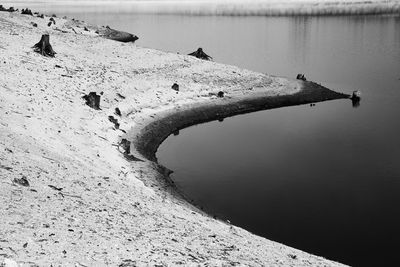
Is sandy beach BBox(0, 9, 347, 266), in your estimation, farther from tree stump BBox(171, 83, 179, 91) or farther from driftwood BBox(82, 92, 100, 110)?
tree stump BBox(171, 83, 179, 91)

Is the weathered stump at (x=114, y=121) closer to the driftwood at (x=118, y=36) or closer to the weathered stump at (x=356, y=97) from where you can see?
the weathered stump at (x=356, y=97)

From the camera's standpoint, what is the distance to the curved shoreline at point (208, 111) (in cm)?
3431

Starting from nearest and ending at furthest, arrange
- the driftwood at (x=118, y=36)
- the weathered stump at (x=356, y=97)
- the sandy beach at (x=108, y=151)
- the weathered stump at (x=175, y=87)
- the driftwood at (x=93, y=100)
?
the sandy beach at (x=108, y=151)
the driftwood at (x=93, y=100)
the weathered stump at (x=175, y=87)
the weathered stump at (x=356, y=97)
the driftwood at (x=118, y=36)

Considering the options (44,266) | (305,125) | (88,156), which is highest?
(44,266)

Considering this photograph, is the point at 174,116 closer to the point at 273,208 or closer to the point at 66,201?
the point at 273,208

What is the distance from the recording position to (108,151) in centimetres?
2802

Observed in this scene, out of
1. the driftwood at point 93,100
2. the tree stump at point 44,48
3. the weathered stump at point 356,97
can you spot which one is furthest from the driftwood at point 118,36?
the driftwood at point 93,100

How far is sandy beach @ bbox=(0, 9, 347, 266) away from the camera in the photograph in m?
14.1

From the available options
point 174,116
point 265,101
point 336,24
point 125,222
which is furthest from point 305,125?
point 336,24

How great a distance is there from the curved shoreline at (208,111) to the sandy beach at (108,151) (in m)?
0.11

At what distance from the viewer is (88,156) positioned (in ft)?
82.3

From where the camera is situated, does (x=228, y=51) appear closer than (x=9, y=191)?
No

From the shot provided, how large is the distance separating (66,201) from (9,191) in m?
1.80

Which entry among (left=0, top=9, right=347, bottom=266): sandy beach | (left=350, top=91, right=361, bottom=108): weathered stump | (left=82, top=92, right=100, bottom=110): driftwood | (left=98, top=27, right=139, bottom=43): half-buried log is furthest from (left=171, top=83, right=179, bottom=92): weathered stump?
(left=98, top=27, right=139, bottom=43): half-buried log
